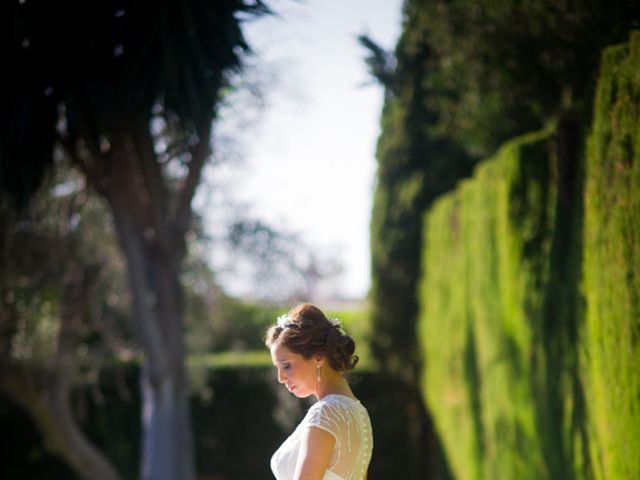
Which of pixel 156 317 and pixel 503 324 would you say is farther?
pixel 156 317


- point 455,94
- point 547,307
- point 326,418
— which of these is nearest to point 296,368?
point 326,418

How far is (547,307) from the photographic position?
18.7 ft

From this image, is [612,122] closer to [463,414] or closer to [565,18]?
[565,18]

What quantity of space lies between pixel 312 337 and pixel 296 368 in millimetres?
125

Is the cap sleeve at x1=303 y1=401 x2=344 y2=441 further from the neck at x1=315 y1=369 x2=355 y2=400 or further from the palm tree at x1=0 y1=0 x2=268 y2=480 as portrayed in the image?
the palm tree at x1=0 y1=0 x2=268 y2=480

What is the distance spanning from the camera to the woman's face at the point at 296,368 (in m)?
2.93

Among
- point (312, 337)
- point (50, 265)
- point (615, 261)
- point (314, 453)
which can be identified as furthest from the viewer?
point (50, 265)

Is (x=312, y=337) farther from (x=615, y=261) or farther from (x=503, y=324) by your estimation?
(x=503, y=324)

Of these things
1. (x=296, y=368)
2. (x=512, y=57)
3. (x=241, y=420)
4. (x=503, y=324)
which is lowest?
(x=241, y=420)

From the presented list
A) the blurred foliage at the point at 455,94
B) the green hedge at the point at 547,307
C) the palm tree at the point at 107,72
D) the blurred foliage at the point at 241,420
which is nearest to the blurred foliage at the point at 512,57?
the blurred foliage at the point at 455,94

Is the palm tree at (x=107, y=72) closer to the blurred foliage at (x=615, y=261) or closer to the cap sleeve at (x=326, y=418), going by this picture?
the blurred foliage at (x=615, y=261)

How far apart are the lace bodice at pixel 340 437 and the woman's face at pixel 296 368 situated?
0.31 feet

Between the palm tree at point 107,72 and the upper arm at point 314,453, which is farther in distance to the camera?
the palm tree at point 107,72

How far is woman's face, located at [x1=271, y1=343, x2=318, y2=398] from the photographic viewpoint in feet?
9.60
